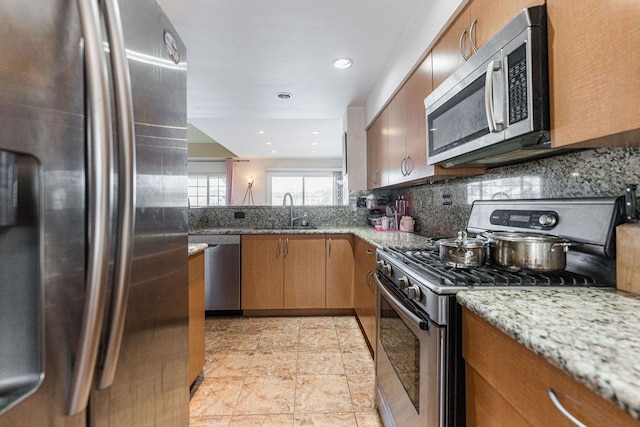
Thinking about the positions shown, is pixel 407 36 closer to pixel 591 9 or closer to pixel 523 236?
pixel 591 9

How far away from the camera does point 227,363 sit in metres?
2.17

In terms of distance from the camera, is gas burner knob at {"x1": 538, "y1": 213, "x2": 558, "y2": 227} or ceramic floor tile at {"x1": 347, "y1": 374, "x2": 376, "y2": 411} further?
ceramic floor tile at {"x1": 347, "y1": 374, "x2": 376, "y2": 411}

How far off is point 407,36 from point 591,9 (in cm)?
144

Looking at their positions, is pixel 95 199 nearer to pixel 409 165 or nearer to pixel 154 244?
pixel 154 244

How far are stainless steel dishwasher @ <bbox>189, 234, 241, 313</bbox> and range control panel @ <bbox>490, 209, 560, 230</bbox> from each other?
2307mm

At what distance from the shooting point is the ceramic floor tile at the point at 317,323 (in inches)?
111

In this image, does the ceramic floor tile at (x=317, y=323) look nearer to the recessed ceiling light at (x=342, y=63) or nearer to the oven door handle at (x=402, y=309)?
the oven door handle at (x=402, y=309)

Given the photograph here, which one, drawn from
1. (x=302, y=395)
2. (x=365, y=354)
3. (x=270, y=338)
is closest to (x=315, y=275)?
(x=270, y=338)

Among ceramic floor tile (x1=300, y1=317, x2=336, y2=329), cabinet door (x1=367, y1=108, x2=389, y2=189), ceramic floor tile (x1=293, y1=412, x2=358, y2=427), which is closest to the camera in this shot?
ceramic floor tile (x1=293, y1=412, x2=358, y2=427)

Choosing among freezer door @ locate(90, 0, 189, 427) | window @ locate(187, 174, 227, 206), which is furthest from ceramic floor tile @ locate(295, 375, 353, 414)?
window @ locate(187, 174, 227, 206)

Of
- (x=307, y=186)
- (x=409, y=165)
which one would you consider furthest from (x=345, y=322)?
(x=307, y=186)

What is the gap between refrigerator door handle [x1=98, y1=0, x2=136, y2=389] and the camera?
0.58 meters

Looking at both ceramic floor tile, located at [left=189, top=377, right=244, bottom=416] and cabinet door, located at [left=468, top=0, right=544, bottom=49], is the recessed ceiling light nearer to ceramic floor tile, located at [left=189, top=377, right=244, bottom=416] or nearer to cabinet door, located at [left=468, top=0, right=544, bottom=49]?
cabinet door, located at [left=468, top=0, right=544, bottom=49]

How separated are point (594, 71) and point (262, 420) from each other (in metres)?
1.92
